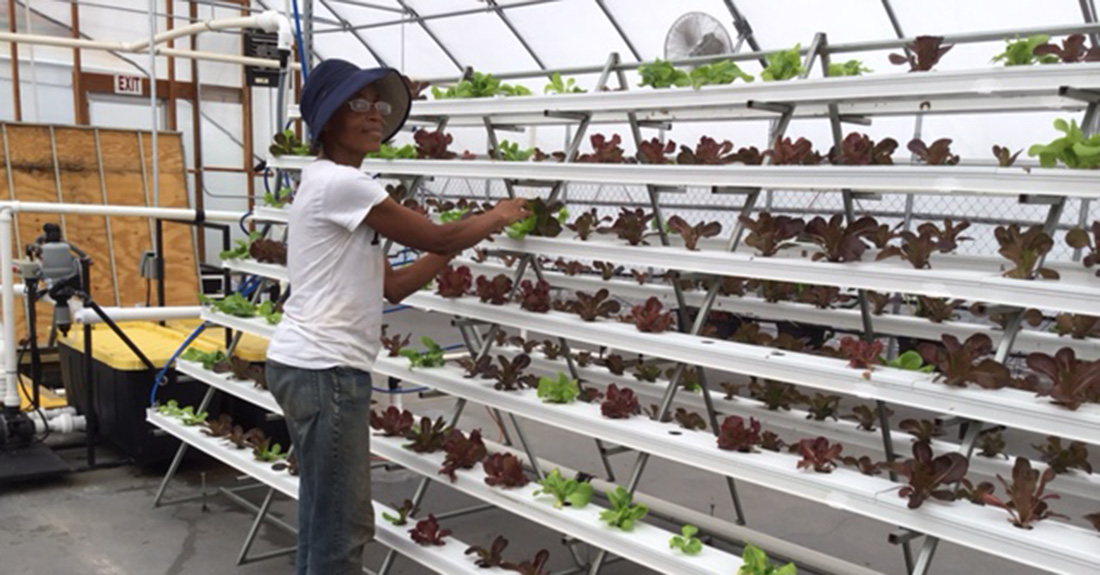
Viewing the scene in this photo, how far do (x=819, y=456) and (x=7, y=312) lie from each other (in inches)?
138

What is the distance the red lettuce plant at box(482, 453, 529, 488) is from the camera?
2656 mm

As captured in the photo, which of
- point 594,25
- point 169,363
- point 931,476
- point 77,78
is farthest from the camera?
point 77,78

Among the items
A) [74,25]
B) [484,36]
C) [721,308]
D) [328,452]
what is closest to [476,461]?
[328,452]

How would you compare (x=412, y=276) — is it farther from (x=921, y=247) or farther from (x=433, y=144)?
(x=921, y=247)

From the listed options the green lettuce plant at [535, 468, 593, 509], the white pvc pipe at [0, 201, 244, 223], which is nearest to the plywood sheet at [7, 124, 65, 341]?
the white pvc pipe at [0, 201, 244, 223]

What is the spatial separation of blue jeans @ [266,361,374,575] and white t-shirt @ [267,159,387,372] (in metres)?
0.05

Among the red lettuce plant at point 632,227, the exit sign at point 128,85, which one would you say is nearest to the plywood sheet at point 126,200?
the exit sign at point 128,85

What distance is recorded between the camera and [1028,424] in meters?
1.76

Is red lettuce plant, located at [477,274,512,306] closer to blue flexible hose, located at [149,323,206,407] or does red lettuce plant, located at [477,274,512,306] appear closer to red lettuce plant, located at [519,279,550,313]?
red lettuce plant, located at [519,279,550,313]

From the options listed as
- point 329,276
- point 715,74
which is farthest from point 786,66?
point 329,276

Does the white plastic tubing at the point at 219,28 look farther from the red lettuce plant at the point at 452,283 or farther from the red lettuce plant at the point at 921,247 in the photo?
the red lettuce plant at the point at 921,247

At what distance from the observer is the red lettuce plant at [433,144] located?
298 centimetres

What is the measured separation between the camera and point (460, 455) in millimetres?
2770

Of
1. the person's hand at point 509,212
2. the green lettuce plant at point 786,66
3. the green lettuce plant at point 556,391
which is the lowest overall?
the green lettuce plant at point 556,391
